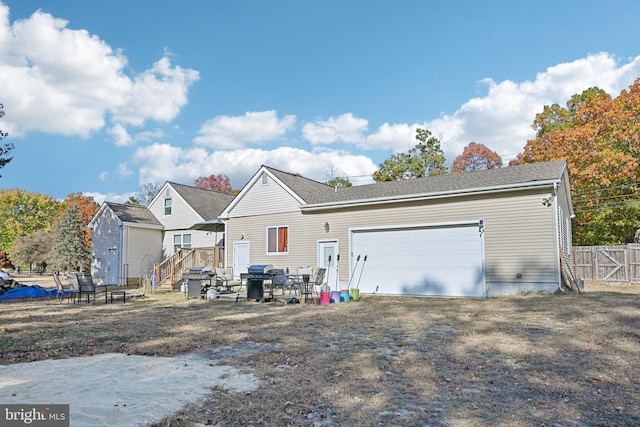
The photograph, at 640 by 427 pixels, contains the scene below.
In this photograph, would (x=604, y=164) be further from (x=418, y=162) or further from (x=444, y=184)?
(x=418, y=162)

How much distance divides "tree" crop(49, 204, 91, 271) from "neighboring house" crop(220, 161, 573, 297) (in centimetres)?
1508

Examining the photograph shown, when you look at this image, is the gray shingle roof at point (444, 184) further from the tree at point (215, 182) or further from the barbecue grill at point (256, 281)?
the tree at point (215, 182)

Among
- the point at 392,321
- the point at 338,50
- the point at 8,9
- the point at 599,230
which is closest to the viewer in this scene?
the point at 392,321

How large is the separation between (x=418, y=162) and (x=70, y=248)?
1098 inches

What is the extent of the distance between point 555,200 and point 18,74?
2066cm

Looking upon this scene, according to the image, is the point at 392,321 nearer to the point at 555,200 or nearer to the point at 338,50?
the point at 555,200

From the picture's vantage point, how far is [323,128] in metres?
29.1

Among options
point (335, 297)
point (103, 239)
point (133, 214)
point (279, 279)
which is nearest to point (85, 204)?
point (103, 239)

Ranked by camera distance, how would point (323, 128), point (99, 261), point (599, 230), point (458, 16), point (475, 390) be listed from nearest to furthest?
point (475, 390) < point (458, 16) < point (599, 230) < point (99, 261) < point (323, 128)

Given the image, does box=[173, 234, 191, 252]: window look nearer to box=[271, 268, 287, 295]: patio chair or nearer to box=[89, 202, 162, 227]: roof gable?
box=[89, 202, 162, 227]: roof gable

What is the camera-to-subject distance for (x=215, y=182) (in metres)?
48.6

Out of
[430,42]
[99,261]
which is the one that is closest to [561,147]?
[430,42]

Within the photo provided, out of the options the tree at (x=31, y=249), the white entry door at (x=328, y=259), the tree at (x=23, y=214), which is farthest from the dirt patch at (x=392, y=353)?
the tree at (x=23, y=214)

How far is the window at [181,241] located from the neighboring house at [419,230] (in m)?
5.94
